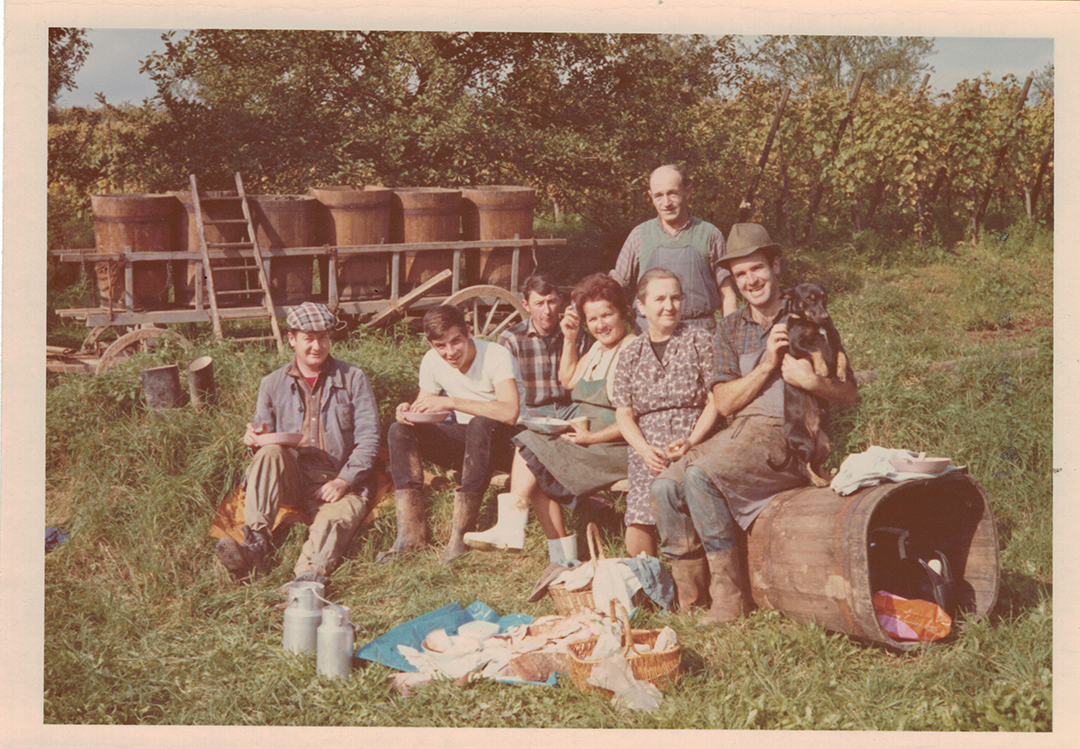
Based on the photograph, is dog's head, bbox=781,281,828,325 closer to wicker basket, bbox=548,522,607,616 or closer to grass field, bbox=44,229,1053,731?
grass field, bbox=44,229,1053,731

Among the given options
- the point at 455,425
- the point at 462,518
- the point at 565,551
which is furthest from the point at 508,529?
the point at 455,425

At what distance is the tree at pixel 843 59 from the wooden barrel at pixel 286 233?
4.22 metres

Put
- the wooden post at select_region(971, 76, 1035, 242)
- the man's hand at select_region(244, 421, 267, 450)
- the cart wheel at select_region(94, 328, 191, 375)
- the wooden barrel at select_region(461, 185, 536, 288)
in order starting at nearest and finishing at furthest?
the man's hand at select_region(244, 421, 267, 450), the cart wheel at select_region(94, 328, 191, 375), the wooden post at select_region(971, 76, 1035, 242), the wooden barrel at select_region(461, 185, 536, 288)

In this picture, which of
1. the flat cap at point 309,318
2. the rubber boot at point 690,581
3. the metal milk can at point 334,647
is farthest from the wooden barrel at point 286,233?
the rubber boot at point 690,581

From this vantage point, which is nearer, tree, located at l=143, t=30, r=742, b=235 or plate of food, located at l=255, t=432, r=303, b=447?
plate of food, located at l=255, t=432, r=303, b=447

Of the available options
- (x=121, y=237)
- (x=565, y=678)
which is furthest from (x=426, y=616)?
(x=121, y=237)

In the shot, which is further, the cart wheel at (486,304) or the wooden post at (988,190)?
the cart wheel at (486,304)

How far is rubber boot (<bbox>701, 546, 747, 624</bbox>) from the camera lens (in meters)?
4.76

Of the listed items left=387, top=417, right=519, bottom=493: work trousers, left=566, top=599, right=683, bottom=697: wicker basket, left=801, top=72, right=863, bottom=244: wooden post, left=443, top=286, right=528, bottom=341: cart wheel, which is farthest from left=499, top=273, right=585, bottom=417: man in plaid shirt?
left=801, top=72, right=863, bottom=244: wooden post

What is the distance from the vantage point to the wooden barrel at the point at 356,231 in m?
8.18

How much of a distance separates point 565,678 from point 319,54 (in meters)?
4.95

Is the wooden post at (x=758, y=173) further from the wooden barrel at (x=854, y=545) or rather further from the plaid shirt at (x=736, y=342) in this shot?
the wooden barrel at (x=854, y=545)

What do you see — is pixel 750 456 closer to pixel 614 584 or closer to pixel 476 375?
pixel 614 584

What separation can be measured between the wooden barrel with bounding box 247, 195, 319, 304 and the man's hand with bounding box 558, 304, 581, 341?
10.5 feet
